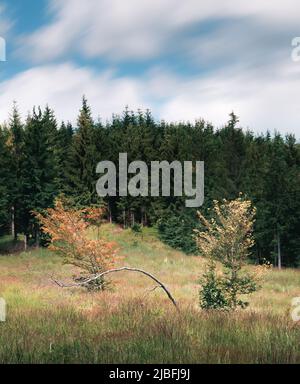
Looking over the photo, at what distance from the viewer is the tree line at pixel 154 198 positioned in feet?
135

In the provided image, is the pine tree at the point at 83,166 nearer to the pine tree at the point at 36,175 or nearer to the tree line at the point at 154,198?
the tree line at the point at 154,198

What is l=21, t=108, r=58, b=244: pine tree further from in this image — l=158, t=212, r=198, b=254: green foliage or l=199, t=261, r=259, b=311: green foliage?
l=199, t=261, r=259, b=311: green foliage

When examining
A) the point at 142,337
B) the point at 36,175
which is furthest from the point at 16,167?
the point at 142,337

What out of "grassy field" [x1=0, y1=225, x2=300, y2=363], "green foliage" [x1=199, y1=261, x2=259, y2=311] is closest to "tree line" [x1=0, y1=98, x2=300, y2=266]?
"green foliage" [x1=199, y1=261, x2=259, y2=311]

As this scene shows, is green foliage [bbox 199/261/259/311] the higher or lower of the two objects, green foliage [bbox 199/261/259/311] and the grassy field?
the lower

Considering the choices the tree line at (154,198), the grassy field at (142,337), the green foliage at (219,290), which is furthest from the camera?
the tree line at (154,198)

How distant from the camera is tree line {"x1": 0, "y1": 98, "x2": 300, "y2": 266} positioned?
41.1 metres

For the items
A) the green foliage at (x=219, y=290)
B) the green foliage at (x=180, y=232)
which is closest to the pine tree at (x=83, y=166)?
the green foliage at (x=180, y=232)

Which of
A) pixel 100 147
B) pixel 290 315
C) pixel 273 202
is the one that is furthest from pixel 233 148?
pixel 290 315

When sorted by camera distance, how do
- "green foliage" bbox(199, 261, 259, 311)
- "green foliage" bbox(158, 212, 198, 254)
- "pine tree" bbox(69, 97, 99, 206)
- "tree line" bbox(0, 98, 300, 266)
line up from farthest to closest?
"pine tree" bbox(69, 97, 99, 206) < "green foliage" bbox(158, 212, 198, 254) < "tree line" bbox(0, 98, 300, 266) < "green foliage" bbox(199, 261, 259, 311)

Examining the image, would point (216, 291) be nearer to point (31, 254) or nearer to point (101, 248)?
point (101, 248)
